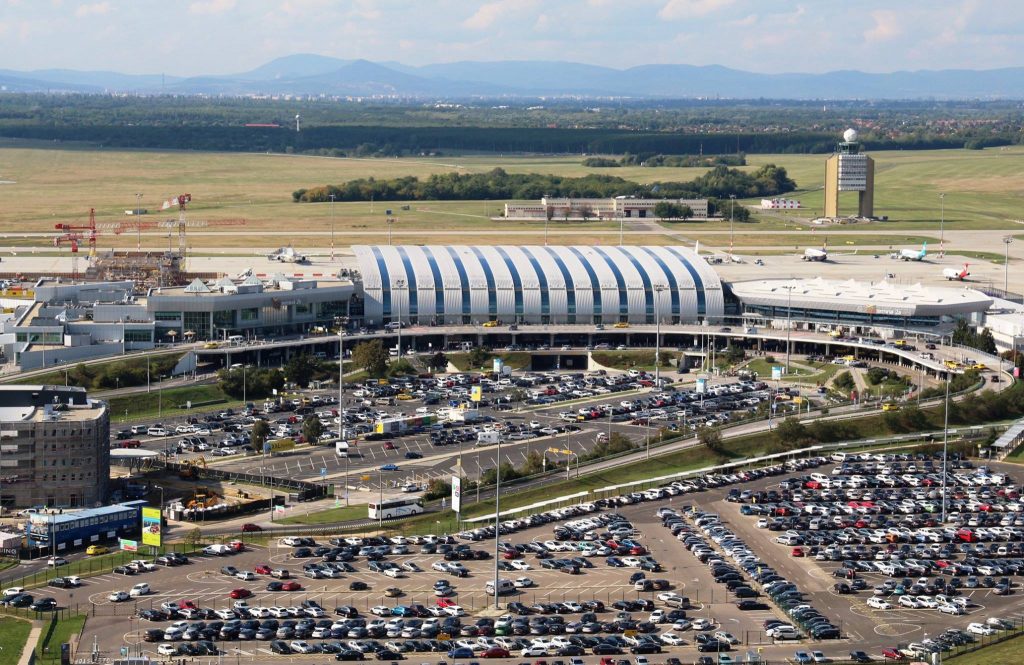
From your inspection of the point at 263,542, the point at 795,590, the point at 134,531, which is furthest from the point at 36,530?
the point at 795,590

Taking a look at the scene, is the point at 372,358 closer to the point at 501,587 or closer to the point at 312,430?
the point at 312,430

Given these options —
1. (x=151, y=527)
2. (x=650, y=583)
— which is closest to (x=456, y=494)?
(x=650, y=583)

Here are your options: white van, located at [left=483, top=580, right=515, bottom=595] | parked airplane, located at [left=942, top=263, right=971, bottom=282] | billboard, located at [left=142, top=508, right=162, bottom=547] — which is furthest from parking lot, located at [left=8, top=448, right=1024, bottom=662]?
parked airplane, located at [left=942, top=263, right=971, bottom=282]

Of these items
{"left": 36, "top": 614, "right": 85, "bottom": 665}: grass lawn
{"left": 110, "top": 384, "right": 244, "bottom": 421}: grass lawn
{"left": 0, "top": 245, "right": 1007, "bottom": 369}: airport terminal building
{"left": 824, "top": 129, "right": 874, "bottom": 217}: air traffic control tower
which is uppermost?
{"left": 824, "top": 129, "right": 874, "bottom": 217}: air traffic control tower

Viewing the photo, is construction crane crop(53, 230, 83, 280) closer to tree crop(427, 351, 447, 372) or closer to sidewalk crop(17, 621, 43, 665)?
tree crop(427, 351, 447, 372)

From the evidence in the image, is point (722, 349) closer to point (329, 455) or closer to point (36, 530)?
point (329, 455)

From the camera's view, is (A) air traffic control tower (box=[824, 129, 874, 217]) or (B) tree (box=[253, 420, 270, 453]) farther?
(A) air traffic control tower (box=[824, 129, 874, 217])

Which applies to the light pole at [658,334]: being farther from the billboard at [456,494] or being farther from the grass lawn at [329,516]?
the billboard at [456,494]

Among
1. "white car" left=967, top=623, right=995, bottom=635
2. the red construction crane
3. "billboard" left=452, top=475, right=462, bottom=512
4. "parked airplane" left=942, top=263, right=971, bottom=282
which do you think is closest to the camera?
"white car" left=967, top=623, right=995, bottom=635
